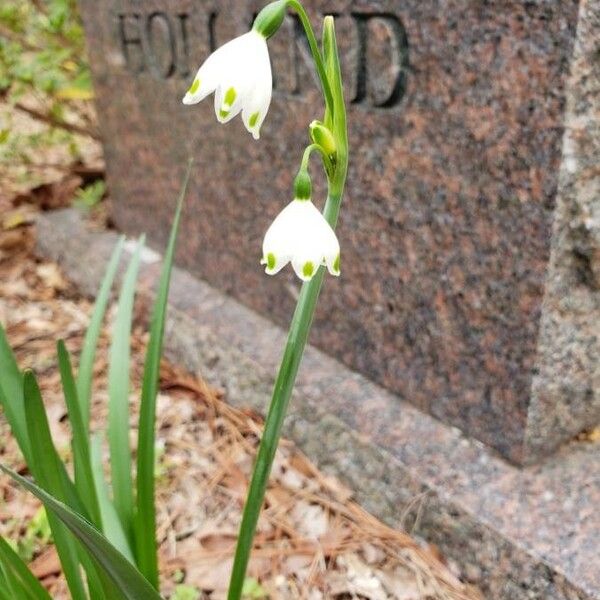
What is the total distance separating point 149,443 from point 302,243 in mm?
410

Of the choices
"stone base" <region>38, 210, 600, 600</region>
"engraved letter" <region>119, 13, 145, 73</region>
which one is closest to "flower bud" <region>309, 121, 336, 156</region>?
"stone base" <region>38, 210, 600, 600</region>

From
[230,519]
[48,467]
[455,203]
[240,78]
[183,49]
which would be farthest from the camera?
[183,49]

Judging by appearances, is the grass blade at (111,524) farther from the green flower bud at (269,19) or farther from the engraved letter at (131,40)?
the engraved letter at (131,40)

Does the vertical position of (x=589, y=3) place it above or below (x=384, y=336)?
above

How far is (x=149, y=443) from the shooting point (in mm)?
876

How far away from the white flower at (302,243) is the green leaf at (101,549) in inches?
9.9

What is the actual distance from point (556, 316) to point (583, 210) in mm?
162

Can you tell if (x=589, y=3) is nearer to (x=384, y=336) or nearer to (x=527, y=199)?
(x=527, y=199)

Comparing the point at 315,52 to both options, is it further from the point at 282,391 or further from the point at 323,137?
the point at 282,391

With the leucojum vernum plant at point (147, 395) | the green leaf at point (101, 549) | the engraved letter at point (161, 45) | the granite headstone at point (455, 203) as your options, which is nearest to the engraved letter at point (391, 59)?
the granite headstone at point (455, 203)

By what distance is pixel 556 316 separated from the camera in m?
1.05

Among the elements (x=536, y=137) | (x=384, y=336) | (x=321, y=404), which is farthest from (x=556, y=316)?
(x=321, y=404)

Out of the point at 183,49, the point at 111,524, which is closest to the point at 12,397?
the point at 111,524

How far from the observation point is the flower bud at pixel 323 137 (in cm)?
63
